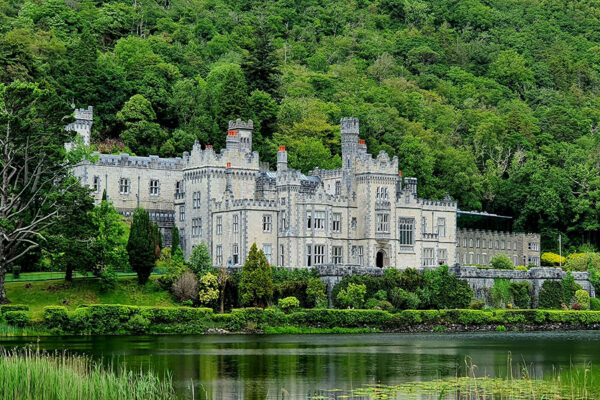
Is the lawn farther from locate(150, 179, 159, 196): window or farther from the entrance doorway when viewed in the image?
the entrance doorway

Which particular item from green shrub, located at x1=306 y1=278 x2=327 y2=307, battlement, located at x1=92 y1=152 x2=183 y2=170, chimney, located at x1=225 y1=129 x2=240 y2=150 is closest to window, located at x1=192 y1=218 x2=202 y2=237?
chimney, located at x1=225 y1=129 x2=240 y2=150

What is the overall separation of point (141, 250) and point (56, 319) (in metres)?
11.2

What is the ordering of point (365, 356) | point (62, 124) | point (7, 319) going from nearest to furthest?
point (365, 356) < point (7, 319) < point (62, 124)

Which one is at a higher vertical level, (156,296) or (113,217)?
(113,217)

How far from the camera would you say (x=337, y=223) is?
87.3 m

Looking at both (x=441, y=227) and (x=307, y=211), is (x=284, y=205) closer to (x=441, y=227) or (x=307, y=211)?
(x=307, y=211)

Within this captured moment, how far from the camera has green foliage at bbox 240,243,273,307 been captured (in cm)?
7594

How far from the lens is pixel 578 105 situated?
15550 centimetres

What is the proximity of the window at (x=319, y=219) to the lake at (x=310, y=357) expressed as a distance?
44.9 feet

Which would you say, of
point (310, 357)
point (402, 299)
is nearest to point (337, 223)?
point (402, 299)

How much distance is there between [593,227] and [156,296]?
162ft

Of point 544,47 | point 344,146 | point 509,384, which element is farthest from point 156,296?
point 544,47

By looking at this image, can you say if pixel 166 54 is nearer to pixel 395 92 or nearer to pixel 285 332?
pixel 395 92

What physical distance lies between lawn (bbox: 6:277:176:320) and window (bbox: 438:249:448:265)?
25.0 m
